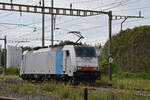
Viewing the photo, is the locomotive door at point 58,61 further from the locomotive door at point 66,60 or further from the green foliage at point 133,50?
the green foliage at point 133,50

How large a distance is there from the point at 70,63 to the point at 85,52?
1509 millimetres

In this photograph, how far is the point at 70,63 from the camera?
23.9 m

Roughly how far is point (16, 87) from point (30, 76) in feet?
38.0

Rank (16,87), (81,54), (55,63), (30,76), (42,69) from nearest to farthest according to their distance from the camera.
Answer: (16,87)
(81,54)
(55,63)
(42,69)
(30,76)

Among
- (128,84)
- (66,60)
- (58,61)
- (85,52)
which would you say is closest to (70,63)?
(66,60)

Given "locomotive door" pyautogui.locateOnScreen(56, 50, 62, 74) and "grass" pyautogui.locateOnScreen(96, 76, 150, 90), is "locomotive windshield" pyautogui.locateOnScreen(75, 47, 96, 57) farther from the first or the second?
"grass" pyautogui.locateOnScreen(96, 76, 150, 90)

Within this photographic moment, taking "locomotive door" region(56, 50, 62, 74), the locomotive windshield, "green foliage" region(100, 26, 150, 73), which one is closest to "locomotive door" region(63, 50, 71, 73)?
"locomotive door" region(56, 50, 62, 74)

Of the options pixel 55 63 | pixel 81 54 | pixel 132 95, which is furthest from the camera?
pixel 55 63

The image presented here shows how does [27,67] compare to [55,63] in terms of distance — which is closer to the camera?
[55,63]

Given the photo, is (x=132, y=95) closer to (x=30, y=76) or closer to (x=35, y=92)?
(x=35, y=92)

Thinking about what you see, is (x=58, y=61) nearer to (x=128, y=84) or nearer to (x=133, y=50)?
(x=128, y=84)

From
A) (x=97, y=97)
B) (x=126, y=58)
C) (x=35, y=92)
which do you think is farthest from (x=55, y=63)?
(x=126, y=58)

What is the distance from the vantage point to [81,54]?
24.2 meters

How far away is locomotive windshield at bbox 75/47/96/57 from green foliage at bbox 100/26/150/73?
14.9 metres
